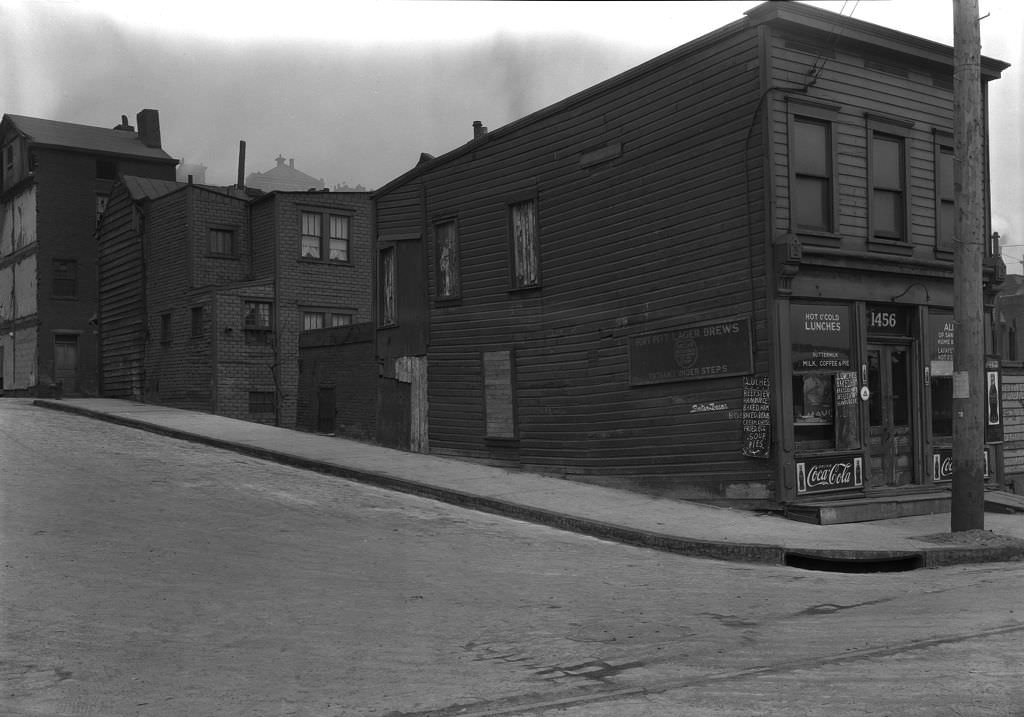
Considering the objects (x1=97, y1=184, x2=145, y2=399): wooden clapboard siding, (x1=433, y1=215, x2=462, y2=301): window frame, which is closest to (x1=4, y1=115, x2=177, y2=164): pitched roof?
(x1=97, y1=184, x2=145, y2=399): wooden clapboard siding

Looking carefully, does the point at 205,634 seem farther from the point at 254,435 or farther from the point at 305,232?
the point at 305,232

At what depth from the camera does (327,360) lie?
2408 cm

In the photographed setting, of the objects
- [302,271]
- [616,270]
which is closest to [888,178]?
[616,270]

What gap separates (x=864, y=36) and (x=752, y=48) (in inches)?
83.2

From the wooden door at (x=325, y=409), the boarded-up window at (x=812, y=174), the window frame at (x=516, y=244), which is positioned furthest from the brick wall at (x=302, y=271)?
the boarded-up window at (x=812, y=174)

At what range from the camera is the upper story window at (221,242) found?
31750mm

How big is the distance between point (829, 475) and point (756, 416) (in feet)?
4.73

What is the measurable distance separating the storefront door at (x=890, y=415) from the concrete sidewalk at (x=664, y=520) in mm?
977

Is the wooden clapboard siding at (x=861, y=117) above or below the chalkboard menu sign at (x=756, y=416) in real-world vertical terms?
above

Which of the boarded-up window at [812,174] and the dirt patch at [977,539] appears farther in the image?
the boarded-up window at [812,174]

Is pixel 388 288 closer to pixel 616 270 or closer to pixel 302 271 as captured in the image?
pixel 616 270

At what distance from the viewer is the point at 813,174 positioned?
1422cm

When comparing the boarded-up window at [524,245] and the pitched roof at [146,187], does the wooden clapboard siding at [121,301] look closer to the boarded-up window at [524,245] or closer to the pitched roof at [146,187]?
the pitched roof at [146,187]

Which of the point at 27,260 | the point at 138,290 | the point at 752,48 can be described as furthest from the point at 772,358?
the point at 27,260
